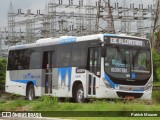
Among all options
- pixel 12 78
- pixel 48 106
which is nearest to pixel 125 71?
pixel 48 106

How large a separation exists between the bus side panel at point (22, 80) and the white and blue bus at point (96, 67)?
6.5 inches

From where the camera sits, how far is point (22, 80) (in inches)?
1086

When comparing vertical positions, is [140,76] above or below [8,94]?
above

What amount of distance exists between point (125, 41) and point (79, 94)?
3.25 meters

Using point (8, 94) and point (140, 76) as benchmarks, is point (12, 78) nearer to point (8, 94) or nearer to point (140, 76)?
point (8, 94)

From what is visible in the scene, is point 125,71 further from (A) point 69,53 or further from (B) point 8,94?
(B) point 8,94

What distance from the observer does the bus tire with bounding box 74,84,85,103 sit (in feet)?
71.9

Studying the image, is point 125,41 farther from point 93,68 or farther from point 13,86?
Result: point 13,86

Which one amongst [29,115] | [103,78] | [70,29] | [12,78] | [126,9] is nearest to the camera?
[29,115]

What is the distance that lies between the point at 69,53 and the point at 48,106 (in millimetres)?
5455

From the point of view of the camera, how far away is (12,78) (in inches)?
1128

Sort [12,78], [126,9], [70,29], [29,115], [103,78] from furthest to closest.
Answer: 1. [70,29]
2. [126,9]
3. [12,78]
4. [103,78]
5. [29,115]

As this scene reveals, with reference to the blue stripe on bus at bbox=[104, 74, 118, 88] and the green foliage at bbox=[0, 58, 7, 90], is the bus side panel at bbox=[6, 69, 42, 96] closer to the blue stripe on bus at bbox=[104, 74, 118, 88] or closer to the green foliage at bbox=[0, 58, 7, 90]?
the green foliage at bbox=[0, 58, 7, 90]

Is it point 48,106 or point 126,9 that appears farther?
point 126,9
